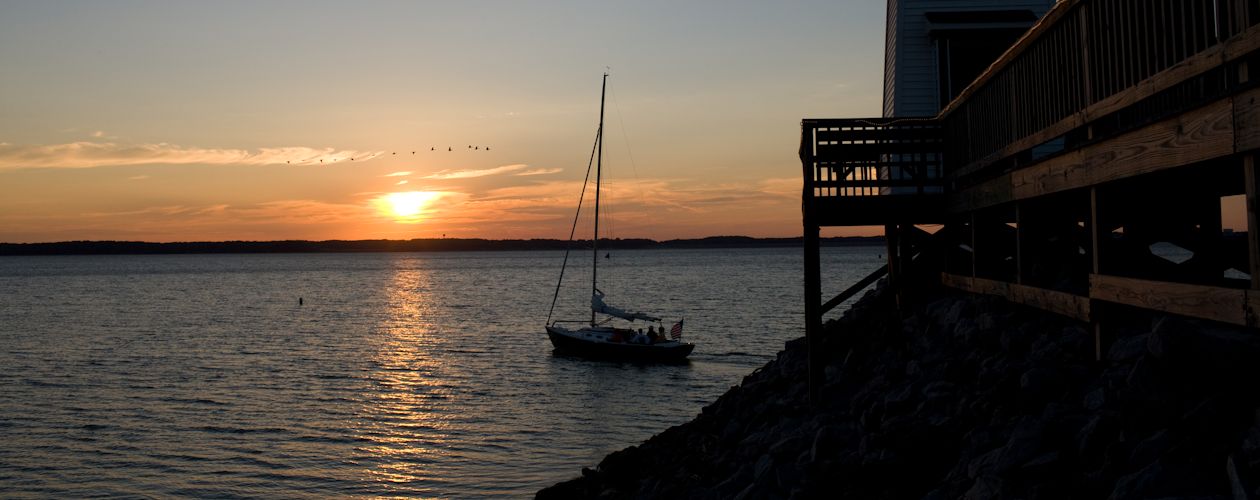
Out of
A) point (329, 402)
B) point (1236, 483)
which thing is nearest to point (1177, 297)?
point (1236, 483)

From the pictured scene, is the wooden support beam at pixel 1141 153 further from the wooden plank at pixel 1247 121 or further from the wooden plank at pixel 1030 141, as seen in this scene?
the wooden plank at pixel 1030 141

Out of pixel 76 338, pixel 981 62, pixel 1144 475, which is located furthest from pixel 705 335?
pixel 1144 475

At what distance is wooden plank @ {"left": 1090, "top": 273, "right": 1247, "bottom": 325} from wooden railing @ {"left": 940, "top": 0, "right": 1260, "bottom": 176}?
45.5 inches

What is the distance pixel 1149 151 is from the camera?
661cm

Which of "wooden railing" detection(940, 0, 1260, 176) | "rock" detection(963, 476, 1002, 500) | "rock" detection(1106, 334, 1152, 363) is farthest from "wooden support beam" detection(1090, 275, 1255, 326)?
"rock" detection(963, 476, 1002, 500)

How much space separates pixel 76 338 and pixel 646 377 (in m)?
38.2

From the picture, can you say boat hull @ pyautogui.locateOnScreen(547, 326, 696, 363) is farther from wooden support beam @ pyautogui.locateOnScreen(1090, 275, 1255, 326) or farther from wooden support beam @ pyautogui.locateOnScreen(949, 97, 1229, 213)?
wooden support beam @ pyautogui.locateOnScreen(1090, 275, 1255, 326)

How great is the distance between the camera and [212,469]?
2205cm

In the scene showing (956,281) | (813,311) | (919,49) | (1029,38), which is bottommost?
(813,311)

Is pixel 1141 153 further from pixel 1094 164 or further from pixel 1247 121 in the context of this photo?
pixel 1247 121

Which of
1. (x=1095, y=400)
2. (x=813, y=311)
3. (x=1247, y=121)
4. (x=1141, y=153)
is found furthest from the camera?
(x=813, y=311)

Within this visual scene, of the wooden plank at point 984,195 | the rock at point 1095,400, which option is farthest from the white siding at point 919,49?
the rock at point 1095,400

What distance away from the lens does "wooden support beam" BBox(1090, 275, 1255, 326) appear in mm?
5777

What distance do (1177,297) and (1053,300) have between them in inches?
112
